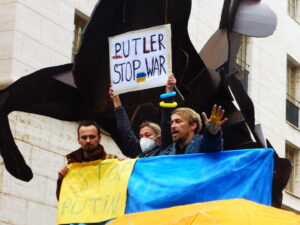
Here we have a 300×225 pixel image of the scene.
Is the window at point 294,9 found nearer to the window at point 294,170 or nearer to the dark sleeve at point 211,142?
the window at point 294,170

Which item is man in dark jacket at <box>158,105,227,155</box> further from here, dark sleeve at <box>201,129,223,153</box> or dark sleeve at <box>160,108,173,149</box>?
dark sleeve at <box>160,108,173,149</box>

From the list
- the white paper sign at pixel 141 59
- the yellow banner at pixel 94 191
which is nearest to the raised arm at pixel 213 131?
the yellow banner at pixel 94 191

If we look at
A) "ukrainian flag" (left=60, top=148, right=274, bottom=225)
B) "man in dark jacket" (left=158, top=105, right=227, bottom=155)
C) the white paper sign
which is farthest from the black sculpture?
"ukrainian flag" (left=60, top=148, right=274, bottom=225)

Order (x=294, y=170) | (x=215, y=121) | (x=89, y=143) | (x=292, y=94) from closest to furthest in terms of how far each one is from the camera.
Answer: (x=215, y=121) → (x=89, y=143) → (x=294, y=170) → (x=292, y=94)

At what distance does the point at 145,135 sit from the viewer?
9609mm

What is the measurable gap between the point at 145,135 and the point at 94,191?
33.2 inches

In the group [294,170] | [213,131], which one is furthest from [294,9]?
[213,131]

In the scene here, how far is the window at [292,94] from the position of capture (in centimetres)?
2775

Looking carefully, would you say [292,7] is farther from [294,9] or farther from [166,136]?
[166,136]

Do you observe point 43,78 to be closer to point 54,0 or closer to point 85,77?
point 85,77

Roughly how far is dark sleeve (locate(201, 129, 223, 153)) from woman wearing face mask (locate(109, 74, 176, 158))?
2.42 feet

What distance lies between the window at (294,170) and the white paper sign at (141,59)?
1762cm

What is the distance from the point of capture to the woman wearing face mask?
917 cm

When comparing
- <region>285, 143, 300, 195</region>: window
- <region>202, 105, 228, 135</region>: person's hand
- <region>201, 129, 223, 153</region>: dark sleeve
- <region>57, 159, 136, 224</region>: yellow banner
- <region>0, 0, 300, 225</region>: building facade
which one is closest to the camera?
<region>202, 105, 228, 135</region>: person's hand
